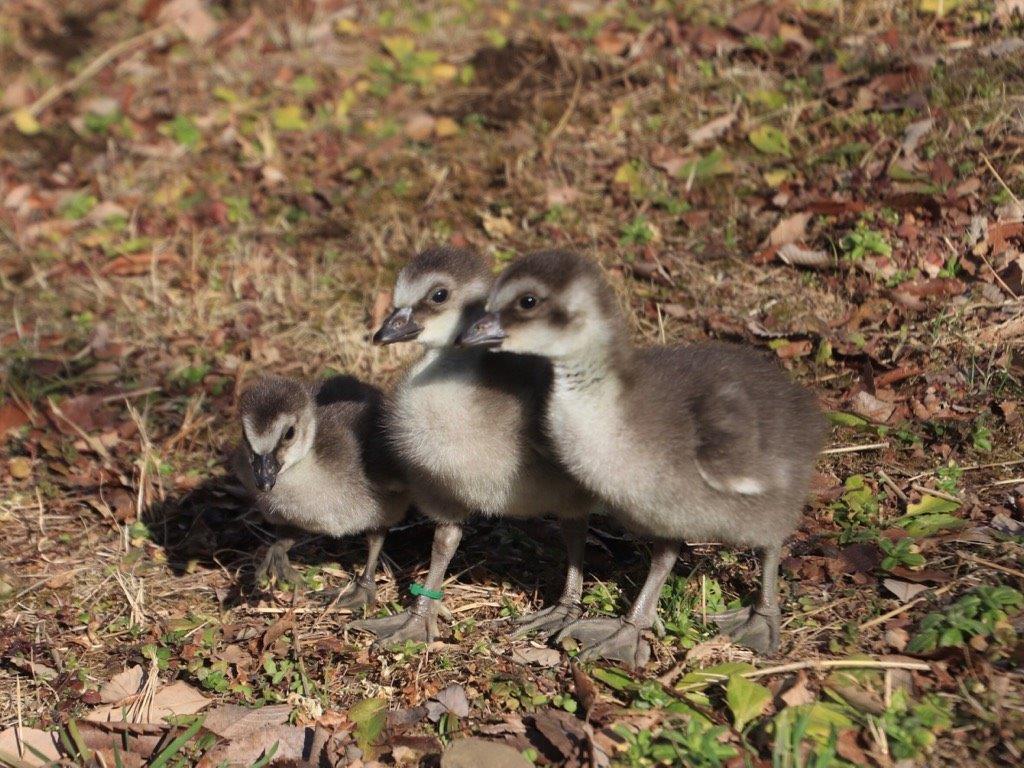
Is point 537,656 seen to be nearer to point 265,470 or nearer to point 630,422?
point 630,422

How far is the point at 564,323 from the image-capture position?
4.08 meters

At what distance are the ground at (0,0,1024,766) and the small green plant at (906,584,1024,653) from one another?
0.01 m

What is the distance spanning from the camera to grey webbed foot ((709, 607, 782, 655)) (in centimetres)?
437

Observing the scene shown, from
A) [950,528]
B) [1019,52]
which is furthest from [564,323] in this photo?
[1019,52]

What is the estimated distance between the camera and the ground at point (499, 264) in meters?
4.27

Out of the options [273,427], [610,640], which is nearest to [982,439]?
[610,640]

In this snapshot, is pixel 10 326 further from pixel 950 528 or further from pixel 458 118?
pixel 950 528

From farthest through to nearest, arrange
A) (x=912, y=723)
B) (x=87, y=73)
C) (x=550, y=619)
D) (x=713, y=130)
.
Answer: (x=87, y=73) < (x=713, y=130) < (x=550, y=619) < (x=912, y=723)

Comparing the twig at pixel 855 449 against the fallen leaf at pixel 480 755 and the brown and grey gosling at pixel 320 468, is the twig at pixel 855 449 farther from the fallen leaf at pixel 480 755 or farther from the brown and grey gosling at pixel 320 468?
the fallen leaf at pixel 480 755

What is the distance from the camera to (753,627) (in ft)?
14.6

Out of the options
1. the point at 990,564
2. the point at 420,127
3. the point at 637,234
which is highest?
the point at 420,127

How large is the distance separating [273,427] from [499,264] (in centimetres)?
258

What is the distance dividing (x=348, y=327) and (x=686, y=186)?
2.32 metres

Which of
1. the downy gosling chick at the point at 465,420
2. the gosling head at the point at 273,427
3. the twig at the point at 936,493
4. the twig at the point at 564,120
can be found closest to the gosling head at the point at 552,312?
the downy gosling chick at the point at 465,420
